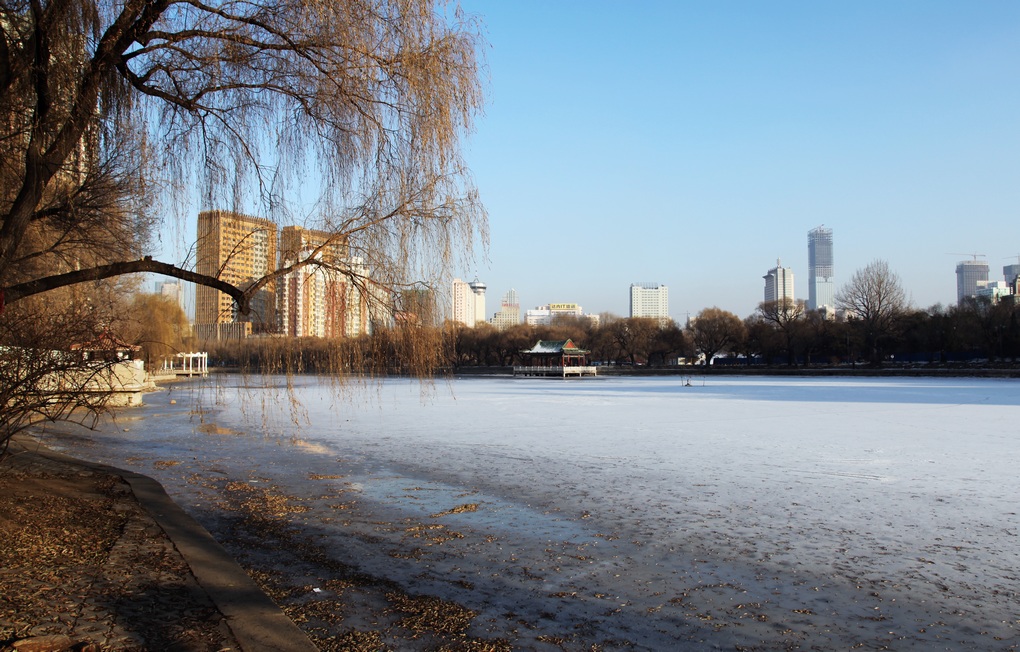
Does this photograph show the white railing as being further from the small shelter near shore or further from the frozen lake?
the frozen lake

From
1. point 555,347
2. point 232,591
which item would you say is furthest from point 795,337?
point 232,591

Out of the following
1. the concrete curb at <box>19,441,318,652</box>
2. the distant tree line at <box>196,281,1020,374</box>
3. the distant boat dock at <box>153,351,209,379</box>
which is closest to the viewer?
the concrete curb at <box>19,441,318,652</box>

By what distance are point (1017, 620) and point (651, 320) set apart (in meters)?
76.1

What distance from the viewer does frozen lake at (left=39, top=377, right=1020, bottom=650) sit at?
4168 mm

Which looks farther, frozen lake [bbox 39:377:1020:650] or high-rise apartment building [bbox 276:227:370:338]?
high-rise apartment building [bbox 276:227:370:338]

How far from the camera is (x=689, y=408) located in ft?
67.3

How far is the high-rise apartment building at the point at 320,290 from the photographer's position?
5457 millimetres

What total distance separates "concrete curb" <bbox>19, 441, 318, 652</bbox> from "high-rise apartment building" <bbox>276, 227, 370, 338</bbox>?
1667 millimetres

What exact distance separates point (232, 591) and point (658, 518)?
4057 mm

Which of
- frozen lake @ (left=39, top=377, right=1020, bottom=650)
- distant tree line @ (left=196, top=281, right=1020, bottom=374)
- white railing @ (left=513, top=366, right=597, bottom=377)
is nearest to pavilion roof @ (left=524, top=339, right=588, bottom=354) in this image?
white railing @ (left=513, top=366, right=597, bottom=377)

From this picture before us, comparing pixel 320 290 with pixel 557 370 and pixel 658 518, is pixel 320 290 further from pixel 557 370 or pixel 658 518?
pixel 557 370

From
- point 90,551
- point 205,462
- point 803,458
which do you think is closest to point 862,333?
point 803,458

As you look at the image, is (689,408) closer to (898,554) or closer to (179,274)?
(898,554)

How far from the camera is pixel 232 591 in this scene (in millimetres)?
3861
